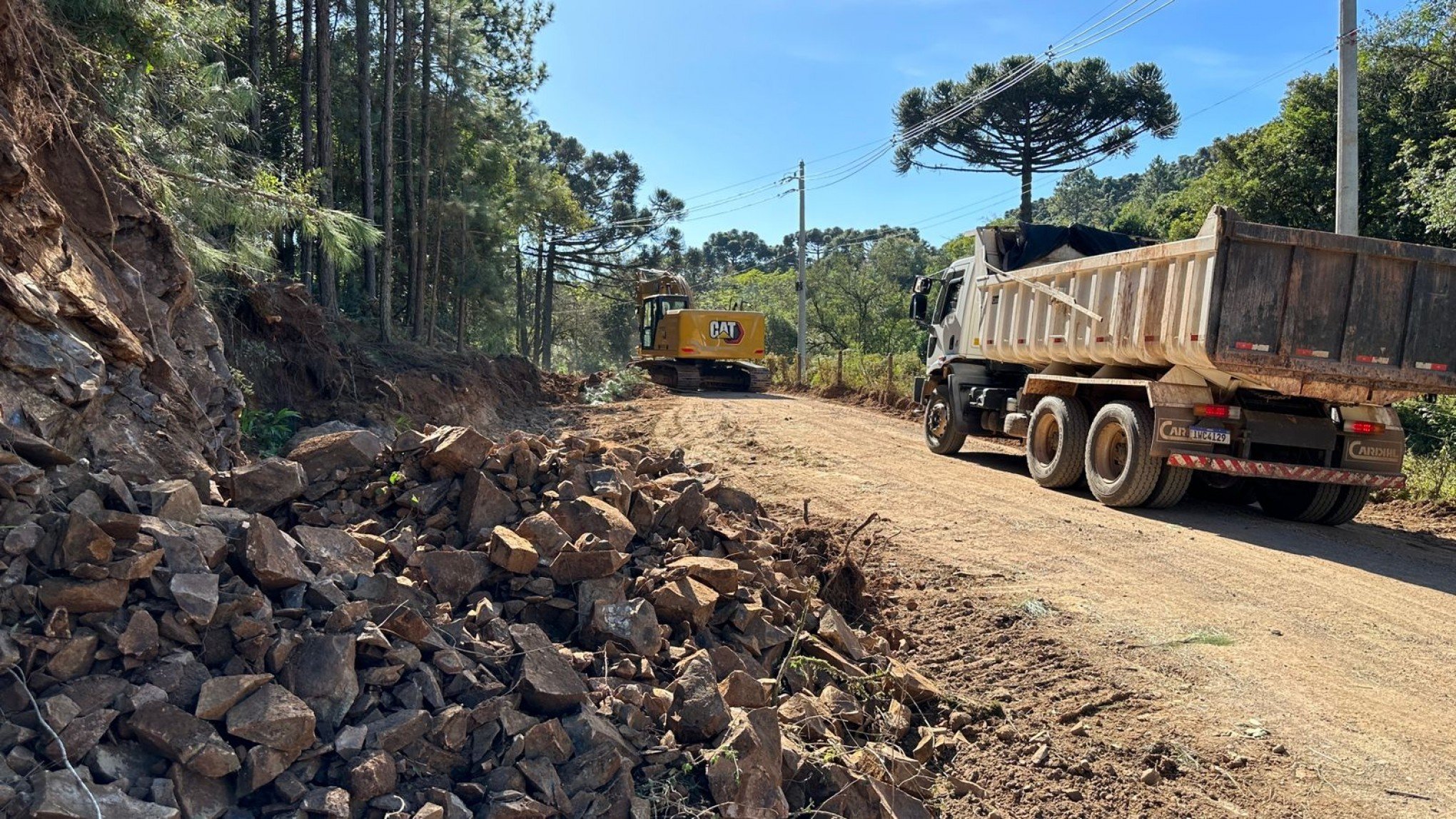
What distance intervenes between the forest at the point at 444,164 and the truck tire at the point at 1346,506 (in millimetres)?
4877

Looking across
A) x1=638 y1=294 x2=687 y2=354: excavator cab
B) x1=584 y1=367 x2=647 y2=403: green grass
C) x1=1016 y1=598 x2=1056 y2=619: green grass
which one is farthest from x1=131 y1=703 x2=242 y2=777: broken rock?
x1=638 y1=294 x2=687 y2=354: excavator cab

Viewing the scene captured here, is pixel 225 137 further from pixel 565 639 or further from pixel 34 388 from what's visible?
pixel 565 639

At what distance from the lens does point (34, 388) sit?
4145 millimetres

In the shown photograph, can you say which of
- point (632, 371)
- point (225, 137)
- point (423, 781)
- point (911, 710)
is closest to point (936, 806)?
point (911, 710)

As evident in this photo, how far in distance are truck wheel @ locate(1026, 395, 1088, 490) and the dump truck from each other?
0.02m

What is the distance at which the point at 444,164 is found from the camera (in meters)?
23.4

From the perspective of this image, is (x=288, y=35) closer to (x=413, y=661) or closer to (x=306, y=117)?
(x=306, y=117)

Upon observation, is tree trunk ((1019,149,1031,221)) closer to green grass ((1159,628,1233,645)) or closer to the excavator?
the excavator

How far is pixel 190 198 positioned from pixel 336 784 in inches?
237

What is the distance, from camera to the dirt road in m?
4.07

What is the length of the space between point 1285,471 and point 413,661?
26.7 feet

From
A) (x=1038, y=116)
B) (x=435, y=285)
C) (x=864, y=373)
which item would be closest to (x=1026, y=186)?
(x=1038, y=116)

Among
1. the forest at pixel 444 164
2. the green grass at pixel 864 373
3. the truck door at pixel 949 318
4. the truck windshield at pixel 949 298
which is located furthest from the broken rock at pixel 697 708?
the green grass at pixel 864 373

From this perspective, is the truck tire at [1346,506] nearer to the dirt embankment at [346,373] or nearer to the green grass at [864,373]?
the dirt embankment at [346,373]
